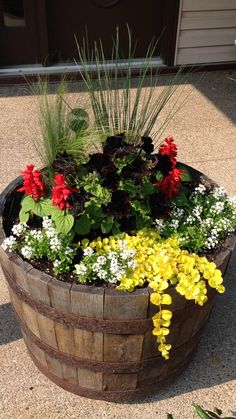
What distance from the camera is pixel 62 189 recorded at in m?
1.77

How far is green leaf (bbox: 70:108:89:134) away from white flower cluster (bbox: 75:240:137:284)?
532 mm

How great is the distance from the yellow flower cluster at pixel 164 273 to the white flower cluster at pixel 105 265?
3 centimetres

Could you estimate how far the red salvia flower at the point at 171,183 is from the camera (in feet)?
6.53

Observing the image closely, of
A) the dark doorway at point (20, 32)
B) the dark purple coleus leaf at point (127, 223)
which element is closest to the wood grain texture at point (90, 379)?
the dark purple coleus leaf at point (127, 223)

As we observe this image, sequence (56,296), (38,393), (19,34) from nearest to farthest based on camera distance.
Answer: (56,296), (38,393), (19,34)

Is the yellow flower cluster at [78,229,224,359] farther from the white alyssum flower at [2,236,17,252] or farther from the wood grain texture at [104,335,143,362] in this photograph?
the white alyssum flower at [2,236,17,252]

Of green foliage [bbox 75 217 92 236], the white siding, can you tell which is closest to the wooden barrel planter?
green foliage [bbox 75 217 92 236]

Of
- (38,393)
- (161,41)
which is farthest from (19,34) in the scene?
(38,393)

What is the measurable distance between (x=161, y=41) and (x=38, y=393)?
4.38 meters

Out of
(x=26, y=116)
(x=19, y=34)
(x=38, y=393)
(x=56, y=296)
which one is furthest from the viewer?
(x=19, y=34)

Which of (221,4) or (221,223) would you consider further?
(221,4)

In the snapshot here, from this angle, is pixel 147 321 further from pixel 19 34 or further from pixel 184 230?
pixel 19 34

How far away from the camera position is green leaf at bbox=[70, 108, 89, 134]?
6.66 ft

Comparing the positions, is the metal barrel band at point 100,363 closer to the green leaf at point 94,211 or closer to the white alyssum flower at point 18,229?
the white alyssum flower at point 18,229
